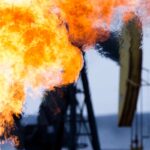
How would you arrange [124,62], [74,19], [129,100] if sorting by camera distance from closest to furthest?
[74,19] < [124,62] < [129,100]

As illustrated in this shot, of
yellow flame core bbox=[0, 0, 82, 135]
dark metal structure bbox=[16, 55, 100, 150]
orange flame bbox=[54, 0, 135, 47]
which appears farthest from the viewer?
dark metal structure bbox=[16, 55, 100, 150]

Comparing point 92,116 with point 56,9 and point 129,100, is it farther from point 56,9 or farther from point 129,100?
point 56,9

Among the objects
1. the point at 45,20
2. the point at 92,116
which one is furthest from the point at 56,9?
the point at 92,116

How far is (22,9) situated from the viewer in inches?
469

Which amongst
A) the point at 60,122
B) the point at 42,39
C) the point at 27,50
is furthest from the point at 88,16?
the point at 60,122

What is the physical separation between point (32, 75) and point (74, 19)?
4.53 ft

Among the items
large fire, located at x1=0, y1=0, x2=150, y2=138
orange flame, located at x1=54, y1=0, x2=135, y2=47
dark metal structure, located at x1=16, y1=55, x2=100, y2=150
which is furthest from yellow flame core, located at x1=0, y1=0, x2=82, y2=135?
dark metal structure, located at x1=16, y1=55, x2=100, y2=150

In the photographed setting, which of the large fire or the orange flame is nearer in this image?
the large fire

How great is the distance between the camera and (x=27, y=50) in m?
11.9

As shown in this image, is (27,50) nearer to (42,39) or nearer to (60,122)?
(42,39)

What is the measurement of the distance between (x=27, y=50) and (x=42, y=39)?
0.37 metres

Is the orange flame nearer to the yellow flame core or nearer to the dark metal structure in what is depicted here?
the yellow flame core

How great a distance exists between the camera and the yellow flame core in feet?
38.7

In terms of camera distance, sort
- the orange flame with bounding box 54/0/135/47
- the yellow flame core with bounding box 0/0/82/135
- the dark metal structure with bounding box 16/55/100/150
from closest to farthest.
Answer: the yellow flame core with bounding box 0/0/82/135 < the orange flame with bounding box 54/0/135/47 < the dark metal structure with bounding box 16/55/100/150
